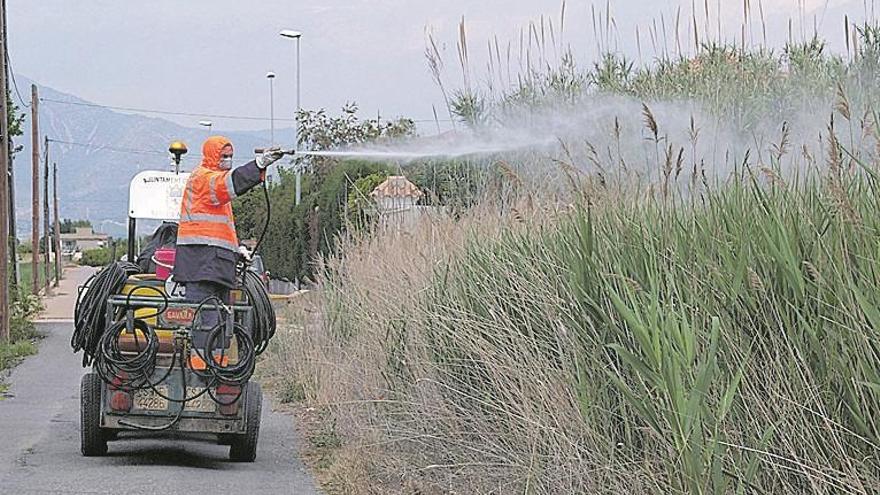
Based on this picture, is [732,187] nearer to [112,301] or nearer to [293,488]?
[293,488]

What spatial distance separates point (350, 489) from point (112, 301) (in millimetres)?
2404

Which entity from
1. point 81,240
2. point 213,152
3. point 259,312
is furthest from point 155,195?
point 81,240

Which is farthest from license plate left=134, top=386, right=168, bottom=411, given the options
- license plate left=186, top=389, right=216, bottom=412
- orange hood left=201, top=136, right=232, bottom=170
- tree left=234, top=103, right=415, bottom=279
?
tree left=234, top=103, right=415, bottom=279

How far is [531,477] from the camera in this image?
7.00 m

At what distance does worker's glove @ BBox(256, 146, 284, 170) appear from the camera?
1050 centimetres

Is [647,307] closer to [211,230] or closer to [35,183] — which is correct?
[211,230]

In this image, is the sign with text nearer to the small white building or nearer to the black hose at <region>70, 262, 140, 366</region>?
the small white building

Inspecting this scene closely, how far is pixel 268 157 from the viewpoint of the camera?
1055 cm

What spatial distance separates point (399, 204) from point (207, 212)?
2668 mm

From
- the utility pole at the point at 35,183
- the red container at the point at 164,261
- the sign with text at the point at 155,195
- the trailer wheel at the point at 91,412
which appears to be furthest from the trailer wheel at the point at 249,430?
the utility pole at the point at 35,183

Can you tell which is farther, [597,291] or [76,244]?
[76,244]

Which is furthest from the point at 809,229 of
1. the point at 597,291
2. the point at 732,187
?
the point at 597,291

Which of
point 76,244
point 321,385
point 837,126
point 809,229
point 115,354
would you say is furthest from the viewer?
point 76,244

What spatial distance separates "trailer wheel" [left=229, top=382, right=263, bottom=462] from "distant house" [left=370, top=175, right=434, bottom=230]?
84.4 inches
